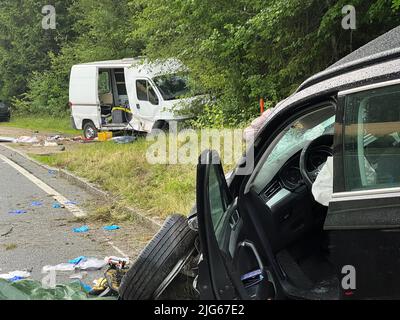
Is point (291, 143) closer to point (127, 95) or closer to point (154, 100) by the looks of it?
point (154, 100)

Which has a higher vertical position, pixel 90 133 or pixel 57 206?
pixel 90 133

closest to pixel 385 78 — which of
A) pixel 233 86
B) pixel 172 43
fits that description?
pixel 233 86

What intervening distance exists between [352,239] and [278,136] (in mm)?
866

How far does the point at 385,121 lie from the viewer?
2.18 m

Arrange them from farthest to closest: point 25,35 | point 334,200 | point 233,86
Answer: point 25,35 < point 233,86 < point 334,200

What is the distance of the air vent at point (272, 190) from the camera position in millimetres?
3227

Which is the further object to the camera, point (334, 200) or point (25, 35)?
point (25, 35)

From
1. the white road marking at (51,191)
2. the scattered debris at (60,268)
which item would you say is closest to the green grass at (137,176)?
the white road marking at (51,191)

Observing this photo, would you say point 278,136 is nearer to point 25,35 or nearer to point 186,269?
point 186,269

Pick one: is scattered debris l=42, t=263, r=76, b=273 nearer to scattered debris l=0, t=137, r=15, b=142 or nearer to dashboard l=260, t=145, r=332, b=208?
dashboard l=260, t=145, r=332, b=208

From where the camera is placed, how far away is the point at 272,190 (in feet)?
10.7

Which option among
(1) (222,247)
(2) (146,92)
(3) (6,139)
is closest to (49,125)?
(3) (6,139)

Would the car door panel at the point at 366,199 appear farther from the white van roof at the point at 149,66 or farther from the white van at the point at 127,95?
the white van at the point at 127,95

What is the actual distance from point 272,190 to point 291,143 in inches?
12.6
